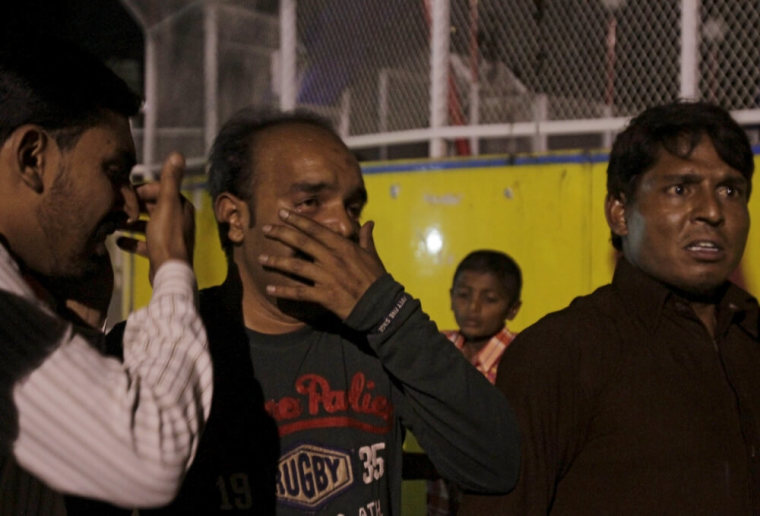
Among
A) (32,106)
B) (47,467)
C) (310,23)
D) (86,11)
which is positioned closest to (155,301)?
(47,467)

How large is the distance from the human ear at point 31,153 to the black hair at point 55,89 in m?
0.02

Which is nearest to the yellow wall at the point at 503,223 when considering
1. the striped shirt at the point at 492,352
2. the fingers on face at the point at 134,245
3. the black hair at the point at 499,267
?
the black hair at the point at 499,267

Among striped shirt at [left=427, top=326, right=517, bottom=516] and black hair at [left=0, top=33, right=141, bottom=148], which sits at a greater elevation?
black hair at [left=0, top=33, right=141, bottom=148]

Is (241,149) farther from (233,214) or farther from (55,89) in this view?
(55,89)

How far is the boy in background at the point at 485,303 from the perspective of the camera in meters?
4.64

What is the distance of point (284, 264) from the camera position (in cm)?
169

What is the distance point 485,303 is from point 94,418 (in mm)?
3515

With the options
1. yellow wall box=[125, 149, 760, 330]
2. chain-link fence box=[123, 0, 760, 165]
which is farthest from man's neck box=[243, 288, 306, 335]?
yellow wall box=[125, 149, 760, 330]

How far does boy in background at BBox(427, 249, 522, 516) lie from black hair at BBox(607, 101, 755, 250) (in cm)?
212

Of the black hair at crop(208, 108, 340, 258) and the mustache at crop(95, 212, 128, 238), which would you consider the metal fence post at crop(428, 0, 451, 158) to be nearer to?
the black hair at crop(208, 108, 340, 258)

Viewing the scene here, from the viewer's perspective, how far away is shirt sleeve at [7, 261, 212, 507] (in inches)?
52.4

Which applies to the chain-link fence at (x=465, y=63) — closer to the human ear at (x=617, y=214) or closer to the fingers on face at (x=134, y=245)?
the human ear at (x=617, y=214)

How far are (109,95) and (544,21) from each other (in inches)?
167

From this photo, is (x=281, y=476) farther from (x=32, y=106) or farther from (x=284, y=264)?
(x=32, y=106)
